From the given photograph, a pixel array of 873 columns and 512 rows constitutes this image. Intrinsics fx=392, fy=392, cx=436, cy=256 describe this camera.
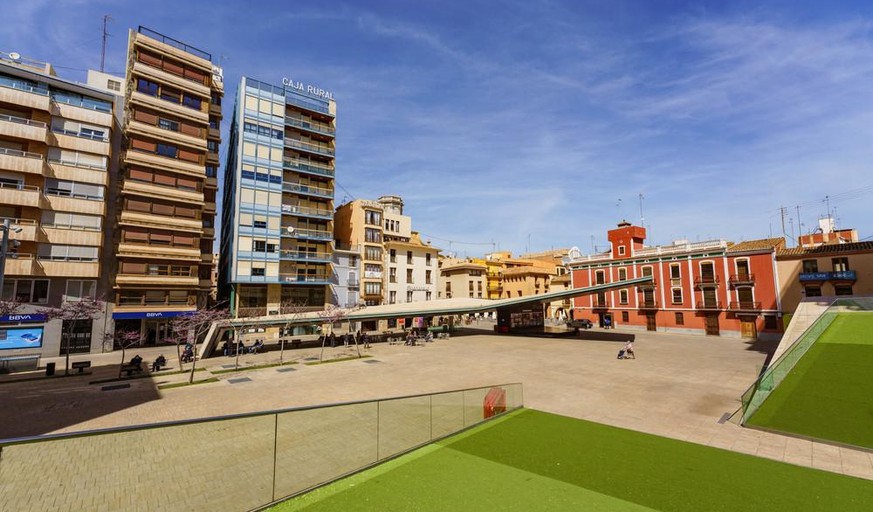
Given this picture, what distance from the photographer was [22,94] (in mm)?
34750

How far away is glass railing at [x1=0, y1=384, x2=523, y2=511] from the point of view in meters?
5.07

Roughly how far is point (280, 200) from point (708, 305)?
56027 millimetres

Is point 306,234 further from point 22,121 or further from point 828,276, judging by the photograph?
point 828,276

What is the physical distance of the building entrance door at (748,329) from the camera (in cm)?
4566

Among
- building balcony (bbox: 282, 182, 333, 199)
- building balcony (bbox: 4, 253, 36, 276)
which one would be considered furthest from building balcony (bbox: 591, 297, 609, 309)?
building balcony (bbox: 4, 253, 36, 276)

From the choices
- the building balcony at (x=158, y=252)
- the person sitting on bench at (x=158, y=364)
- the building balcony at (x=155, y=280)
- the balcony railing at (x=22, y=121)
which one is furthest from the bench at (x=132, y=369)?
the balcony railing at (x=22, y=121)

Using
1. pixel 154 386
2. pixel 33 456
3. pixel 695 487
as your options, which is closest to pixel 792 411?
pixel 695 487

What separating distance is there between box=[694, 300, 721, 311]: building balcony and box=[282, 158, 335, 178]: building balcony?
51806 millimetres

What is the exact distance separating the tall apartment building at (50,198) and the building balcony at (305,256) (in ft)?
56.9

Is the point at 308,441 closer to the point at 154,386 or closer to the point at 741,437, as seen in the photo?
the point at 741,437

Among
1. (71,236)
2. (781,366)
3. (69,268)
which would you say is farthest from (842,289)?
(71,236)

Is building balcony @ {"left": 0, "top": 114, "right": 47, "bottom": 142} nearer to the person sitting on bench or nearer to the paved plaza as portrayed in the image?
the paved plaza

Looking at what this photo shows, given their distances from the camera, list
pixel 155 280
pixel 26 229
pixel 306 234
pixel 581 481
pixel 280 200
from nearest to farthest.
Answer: pixel 581 481
pixel 26 229
pixel 155 280
pixel 280 200
pixel 306 234

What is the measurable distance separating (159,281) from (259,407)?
31.1 m
